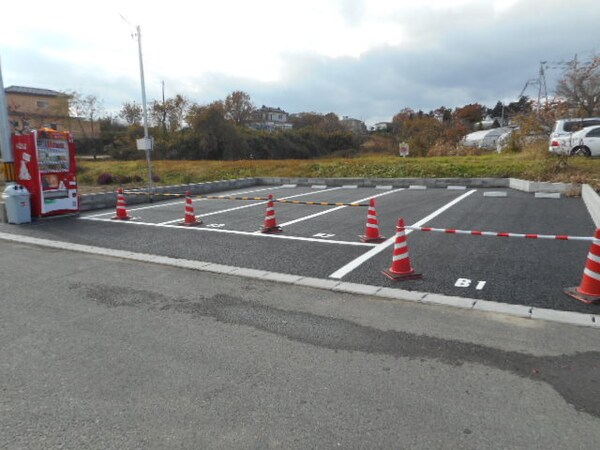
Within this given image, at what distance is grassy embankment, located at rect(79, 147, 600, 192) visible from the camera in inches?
581

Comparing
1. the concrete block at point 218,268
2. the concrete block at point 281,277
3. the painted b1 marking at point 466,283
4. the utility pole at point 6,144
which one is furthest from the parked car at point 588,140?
the utility pole at point 6,144

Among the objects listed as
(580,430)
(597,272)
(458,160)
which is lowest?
(580,430)

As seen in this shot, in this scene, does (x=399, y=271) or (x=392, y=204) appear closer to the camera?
(x=399, y=271)

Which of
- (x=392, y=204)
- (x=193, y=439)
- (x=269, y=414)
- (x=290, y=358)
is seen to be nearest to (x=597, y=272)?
(x=290, y=358)

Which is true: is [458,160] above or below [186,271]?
above

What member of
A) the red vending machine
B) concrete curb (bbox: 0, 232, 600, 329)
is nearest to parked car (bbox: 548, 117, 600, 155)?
concrete curb (bbox: 0, 232, 600, 329)

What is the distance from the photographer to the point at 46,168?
1041 centimetres

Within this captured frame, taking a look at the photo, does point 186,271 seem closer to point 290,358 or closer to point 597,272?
point 290,358

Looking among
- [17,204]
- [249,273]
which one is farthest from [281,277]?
[17,204]

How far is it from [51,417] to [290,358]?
5.75 ft

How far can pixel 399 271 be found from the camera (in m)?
5.54

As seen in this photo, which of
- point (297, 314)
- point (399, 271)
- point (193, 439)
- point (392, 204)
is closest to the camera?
point (193, 439)

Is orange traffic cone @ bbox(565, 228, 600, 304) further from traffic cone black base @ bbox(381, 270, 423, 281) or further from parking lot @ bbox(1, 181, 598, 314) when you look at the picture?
traffic cone black base @ bbox(381, 270, 423, 281)

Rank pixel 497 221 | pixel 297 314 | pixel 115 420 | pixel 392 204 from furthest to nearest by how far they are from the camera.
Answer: pixel 392 204 < pixel 497 221 < pixel 297 314 < pixel 115 420
